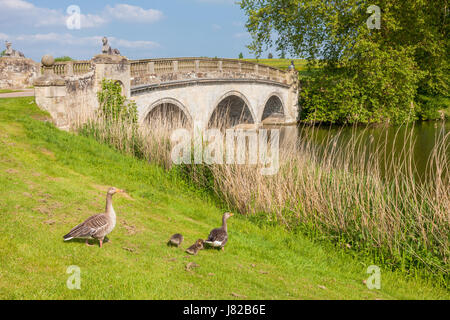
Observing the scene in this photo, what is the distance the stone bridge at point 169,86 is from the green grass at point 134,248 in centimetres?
241

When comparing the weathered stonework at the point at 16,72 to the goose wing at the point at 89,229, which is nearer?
the goose wing at the point at 89,229

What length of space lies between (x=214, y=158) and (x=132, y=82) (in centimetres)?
646

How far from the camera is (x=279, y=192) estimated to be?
30.0ft

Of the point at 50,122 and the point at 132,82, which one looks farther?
the point at 132,82

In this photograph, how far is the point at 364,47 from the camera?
74.5 feet

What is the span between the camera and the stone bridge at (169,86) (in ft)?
42.4

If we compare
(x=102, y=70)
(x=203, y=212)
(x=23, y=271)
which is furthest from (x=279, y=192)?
(x=102, y=70)

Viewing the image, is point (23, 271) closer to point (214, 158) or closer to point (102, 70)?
point (214, 158)

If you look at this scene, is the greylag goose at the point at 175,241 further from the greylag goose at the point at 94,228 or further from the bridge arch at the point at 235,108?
the bridge arch at the point at 235,108

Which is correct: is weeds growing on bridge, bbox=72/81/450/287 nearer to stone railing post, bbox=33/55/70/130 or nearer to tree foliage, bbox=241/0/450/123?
stone railing post, bbox=33/55/70/130

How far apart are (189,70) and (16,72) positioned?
8.36 m

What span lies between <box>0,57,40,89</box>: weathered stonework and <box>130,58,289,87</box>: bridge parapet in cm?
751

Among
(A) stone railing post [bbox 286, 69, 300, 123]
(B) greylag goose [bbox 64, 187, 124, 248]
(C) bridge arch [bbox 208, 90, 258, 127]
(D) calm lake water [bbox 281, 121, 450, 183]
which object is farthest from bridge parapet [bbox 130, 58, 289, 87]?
(B) greylag goose [bbox 64, 187, 124, 248]

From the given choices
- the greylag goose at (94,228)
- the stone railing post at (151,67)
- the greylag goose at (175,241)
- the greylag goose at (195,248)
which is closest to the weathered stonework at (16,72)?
the stone railing post at (151,67)
